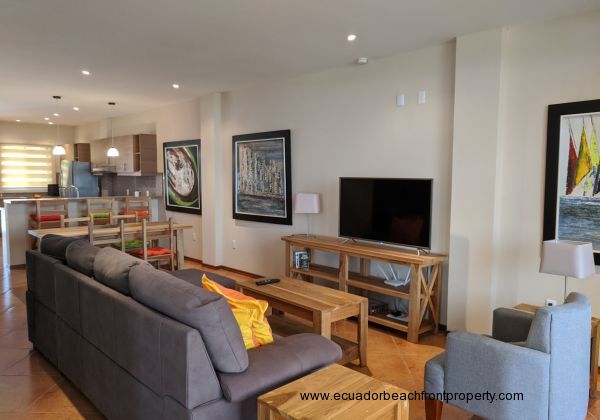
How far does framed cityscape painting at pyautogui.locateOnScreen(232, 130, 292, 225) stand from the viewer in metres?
5.41

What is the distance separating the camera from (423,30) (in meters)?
3.49

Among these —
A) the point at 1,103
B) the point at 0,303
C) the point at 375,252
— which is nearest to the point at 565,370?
Result: the point at 375,252

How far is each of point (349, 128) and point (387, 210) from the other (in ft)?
3.55

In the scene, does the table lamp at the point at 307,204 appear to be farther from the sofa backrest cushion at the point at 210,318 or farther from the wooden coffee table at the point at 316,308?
the sofa backrest cushion at the point at 210,318

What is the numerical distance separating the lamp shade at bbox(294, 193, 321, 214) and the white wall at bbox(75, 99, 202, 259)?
2.71 metres

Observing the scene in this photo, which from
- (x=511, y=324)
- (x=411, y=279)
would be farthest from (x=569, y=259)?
(x=411, y=279)

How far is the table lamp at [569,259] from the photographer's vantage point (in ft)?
8.34

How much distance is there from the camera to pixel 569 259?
2564 millimetres

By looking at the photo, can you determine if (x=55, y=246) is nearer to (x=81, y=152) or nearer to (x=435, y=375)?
(x=435, y=375)

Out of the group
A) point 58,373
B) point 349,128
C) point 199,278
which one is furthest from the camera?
point 349,128

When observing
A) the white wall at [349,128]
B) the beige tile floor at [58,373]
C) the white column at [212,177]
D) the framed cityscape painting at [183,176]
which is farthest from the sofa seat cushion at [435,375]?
the framed cityscape painting at [183,176]

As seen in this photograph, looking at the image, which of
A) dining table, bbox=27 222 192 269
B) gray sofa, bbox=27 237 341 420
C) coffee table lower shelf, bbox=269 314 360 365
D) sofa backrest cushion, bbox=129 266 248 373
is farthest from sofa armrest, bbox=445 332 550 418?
dining table, bbox=27 222 192 269

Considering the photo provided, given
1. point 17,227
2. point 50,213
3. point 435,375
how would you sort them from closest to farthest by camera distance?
point 435,375
point 17,227
point 50,213

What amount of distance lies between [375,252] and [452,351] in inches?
69.4
